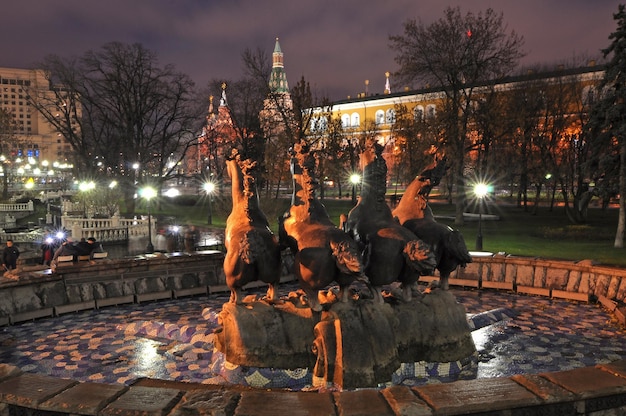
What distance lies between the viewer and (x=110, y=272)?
12.0 meters

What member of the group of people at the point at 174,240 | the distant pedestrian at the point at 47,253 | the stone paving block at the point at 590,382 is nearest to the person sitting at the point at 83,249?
the distant pedestrian at the point at 47,253

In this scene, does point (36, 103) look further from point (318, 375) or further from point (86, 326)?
point (318, 375)

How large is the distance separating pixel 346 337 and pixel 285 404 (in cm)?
342

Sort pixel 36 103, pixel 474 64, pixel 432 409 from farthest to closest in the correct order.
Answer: pixel 36 103, pixel 474 64, pixel 432 409

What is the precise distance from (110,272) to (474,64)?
2589 centimetres

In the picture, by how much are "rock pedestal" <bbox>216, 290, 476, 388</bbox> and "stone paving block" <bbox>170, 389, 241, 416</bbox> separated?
3.28 m

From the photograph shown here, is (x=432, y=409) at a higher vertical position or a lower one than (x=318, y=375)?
higher

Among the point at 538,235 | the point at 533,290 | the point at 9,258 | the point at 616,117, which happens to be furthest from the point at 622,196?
the point at 9,258

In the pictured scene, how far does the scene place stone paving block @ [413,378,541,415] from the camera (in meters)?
3.54

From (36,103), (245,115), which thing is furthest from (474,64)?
(36,103)

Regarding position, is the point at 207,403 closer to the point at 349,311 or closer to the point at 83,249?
the point at 349,311

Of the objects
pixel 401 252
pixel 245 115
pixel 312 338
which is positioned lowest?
pixel 312 338

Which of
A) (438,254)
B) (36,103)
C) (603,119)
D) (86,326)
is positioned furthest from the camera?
(36,103)

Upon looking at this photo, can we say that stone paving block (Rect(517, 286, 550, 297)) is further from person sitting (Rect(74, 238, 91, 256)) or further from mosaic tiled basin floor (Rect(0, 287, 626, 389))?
A: person sitting (Rect(74, 238, 91, 256))
